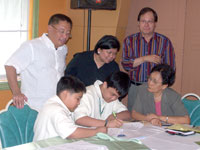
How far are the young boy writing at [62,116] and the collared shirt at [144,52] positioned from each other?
130 centimetres

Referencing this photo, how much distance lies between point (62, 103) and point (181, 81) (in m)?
2.70

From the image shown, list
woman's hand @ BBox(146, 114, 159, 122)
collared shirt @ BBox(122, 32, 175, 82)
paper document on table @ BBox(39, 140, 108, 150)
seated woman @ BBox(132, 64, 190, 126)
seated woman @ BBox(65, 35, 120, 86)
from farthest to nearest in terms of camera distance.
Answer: collared shirt @ BBox(122, 32, 175, 82), seated woman @ BBox(65, 35, 120, 86), seated woman @ BBox(132, 64, 190, 126), woman's hand @ BBox(146, 114, 159, 122), paper document on table @ BBox(39, 140, 108, 150)

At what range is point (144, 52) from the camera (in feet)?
11.8

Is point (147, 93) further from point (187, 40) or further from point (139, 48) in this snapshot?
point (187, 40)

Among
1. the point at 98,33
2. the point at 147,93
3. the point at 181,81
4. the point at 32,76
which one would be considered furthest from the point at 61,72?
the point at 181,81

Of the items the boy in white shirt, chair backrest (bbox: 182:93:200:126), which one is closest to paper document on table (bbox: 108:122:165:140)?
the boy in white shirt

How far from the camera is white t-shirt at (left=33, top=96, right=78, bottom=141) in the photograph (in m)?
2.08

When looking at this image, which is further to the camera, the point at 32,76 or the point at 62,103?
the point at 32,76

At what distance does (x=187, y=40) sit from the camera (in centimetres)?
450

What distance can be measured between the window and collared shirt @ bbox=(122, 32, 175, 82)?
1571mm

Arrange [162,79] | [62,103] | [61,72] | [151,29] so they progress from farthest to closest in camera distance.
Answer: [151,29] → [61,72] → [162,79] → [62,103]

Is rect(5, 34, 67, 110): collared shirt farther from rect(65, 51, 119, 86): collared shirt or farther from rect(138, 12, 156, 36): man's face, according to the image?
rect(138, 12, 156, 36): man's face

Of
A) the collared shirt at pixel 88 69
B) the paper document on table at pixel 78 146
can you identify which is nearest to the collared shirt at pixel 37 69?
the collared shirt at pixel 88 69

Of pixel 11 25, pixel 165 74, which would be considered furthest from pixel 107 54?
pixel 11 25
